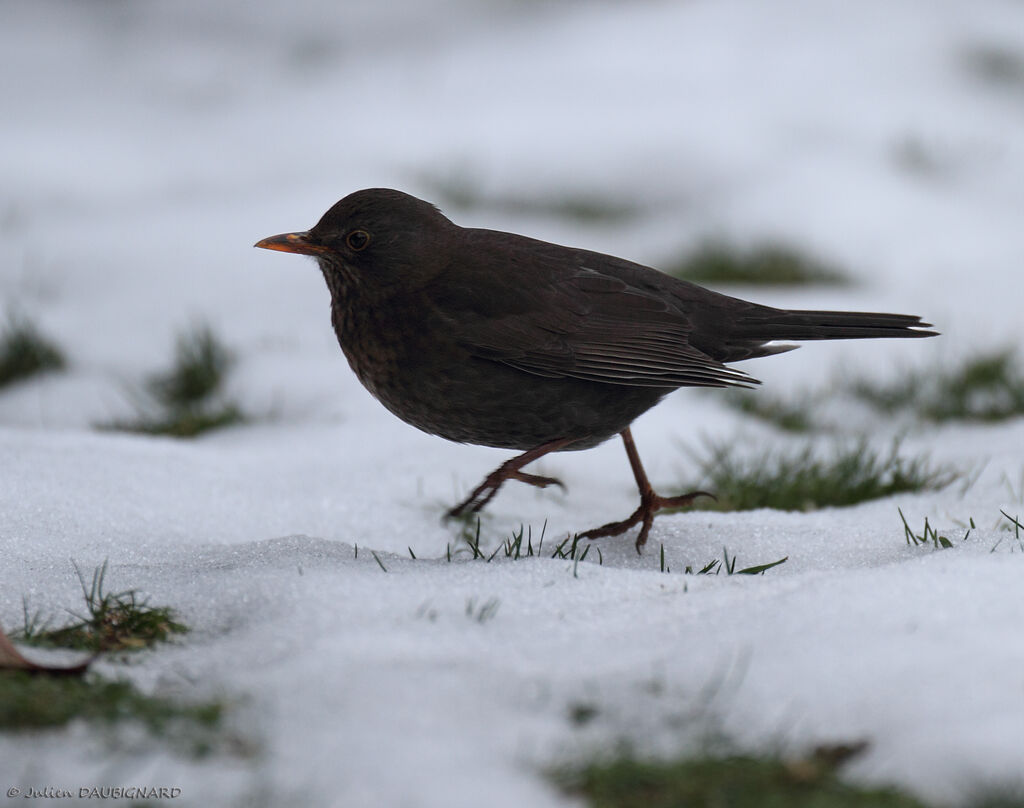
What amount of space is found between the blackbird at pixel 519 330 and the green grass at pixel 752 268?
3.85m

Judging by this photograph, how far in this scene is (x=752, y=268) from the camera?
7926 mm

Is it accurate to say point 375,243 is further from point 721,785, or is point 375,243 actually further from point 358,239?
point 721,785

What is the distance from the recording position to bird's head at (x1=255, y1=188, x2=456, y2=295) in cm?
382

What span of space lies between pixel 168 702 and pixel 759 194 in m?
7.81

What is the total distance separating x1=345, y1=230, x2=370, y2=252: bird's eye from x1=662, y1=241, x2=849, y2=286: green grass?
13.9 ft

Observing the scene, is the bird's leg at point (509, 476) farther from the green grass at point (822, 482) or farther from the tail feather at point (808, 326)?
the green grass at point (822, 482)

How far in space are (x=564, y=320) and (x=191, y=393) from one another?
9.19 ft

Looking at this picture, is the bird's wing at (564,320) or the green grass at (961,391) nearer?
the bird's wing at (564,320)

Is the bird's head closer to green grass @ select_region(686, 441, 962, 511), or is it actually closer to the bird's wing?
the bird's wing

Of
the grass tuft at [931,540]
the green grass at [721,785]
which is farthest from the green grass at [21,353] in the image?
the green grass at [721,785]

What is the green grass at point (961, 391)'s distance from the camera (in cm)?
565

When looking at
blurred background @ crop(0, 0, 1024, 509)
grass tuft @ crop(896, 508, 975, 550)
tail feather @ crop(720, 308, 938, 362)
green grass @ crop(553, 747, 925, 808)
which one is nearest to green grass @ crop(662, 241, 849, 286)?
blurred background @ crop(0, 0, 1024, 509)

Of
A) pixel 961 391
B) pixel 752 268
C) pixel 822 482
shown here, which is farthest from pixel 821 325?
pixel 752 268

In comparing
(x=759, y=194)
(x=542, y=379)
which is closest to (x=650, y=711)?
(x=542, y=379)
